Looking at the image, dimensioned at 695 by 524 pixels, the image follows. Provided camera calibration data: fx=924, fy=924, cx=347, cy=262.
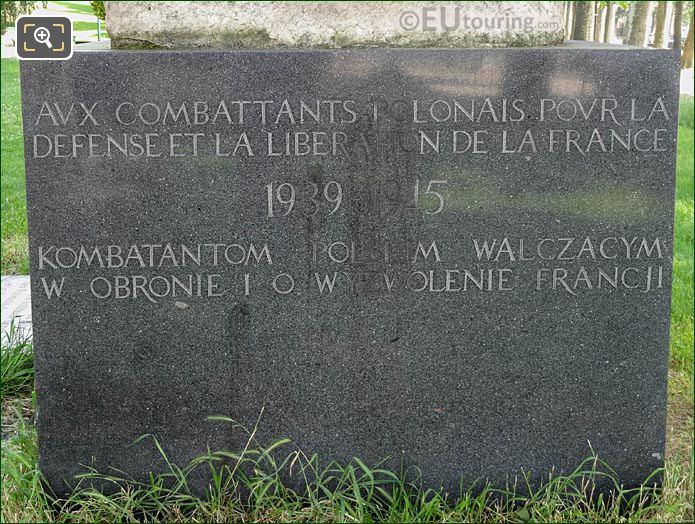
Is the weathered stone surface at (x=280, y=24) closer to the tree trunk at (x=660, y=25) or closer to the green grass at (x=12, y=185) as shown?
the green grass at (x=12, y=185)

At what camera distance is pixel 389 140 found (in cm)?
308

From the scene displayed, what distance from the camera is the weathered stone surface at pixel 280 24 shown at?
10.3ft

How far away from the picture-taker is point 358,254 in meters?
3.14

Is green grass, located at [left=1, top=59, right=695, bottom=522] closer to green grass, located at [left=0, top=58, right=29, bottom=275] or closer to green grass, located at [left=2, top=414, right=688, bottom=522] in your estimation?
green grass, located at [left=2, top=414, right=688, bottom=522]

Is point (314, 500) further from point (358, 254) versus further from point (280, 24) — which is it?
point (280, 24)

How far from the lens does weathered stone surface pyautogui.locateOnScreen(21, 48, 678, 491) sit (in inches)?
120

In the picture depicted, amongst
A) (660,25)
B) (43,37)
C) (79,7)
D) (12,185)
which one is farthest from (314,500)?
(660,25)

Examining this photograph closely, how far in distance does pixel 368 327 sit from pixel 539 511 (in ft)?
2.78

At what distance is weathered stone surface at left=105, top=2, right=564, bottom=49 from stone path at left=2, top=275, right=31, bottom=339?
2180mm

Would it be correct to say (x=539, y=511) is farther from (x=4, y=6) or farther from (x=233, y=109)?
(x=4, y=6)

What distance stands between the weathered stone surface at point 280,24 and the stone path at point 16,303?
7.15ft

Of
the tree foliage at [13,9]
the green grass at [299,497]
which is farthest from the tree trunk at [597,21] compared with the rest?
the green grass at [299,497]

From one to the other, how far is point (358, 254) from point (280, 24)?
0.83 m

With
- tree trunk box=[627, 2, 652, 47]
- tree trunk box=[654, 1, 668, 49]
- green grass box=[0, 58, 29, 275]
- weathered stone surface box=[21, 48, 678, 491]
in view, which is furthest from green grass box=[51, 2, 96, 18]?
tree trunk box=[654, 1, 668, 49]
